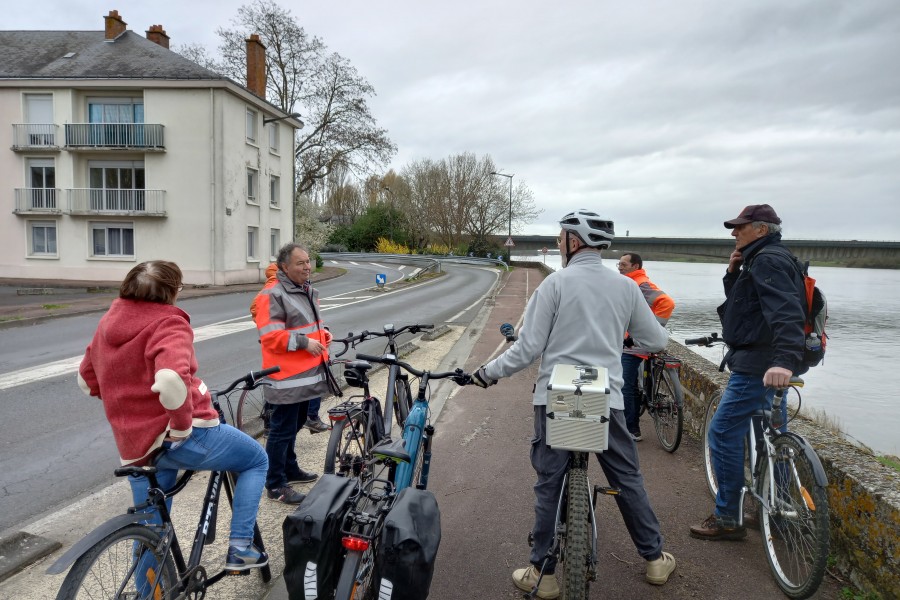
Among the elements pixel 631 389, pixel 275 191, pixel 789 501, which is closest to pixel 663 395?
pixel 631 389

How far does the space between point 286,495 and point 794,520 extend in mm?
3108

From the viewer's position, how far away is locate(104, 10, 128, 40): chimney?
107 feet

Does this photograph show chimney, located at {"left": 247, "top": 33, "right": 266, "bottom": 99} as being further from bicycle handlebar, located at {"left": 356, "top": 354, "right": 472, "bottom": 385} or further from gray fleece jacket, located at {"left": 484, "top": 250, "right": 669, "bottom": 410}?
gray fleece jacket, located at {"left": 484, "top": 250, "right": 669, "bottom": 410}

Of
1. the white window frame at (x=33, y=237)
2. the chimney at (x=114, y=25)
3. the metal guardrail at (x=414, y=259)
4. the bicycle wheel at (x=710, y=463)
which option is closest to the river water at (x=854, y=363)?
the bicycle wheel at (x=710, y=463)

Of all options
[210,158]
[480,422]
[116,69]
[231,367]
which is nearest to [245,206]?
[210,158]

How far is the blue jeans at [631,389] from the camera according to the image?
5688 millimetres

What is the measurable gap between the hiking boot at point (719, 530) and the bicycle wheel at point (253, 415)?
3.23m

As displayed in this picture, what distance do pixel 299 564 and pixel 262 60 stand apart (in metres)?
37.8

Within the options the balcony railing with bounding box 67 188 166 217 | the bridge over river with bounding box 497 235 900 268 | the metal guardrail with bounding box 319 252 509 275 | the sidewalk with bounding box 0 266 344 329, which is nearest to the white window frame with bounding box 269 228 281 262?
the sidewalk with bounding box 0 266 344 329

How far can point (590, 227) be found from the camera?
3.12 meters

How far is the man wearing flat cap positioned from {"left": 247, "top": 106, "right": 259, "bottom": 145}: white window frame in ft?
105

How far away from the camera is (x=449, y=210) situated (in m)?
64.4

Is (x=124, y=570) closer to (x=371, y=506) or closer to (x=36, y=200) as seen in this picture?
(x=371, y=506)

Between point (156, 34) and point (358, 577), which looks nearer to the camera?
point (358, 577)
